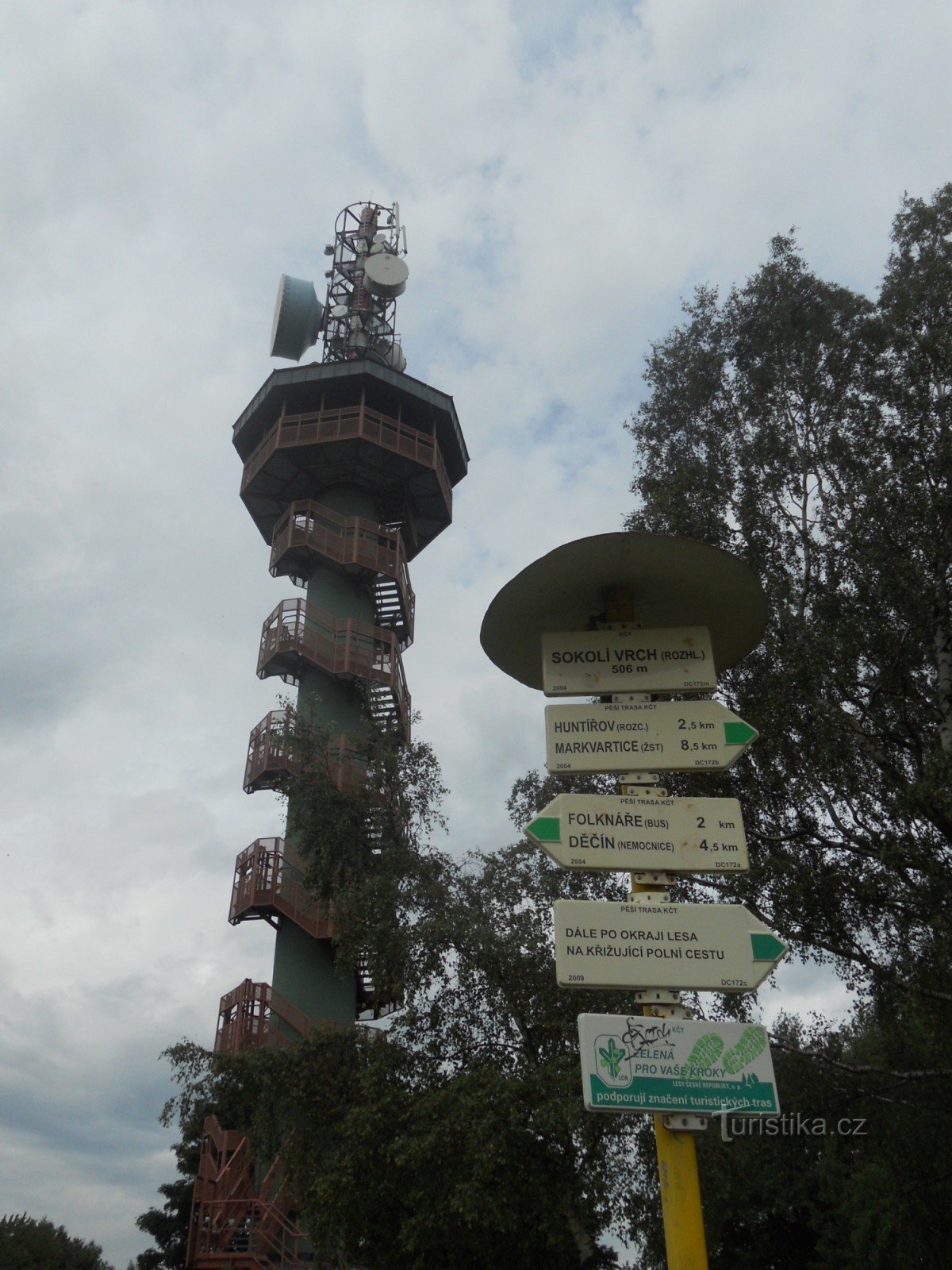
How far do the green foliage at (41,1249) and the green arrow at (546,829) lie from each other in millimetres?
43430

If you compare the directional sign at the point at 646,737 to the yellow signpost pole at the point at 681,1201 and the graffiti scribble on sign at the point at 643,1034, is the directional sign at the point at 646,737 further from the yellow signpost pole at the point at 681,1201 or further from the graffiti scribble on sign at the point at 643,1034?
the yellow signpost pole at the point at 681,1201

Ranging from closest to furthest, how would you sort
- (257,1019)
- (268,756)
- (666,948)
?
(666,948) < (257,1019) < (268,756)

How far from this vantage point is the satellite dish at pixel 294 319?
1387 inches

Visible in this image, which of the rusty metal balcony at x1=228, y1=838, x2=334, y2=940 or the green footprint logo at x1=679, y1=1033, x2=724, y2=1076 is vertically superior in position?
the rusty metal balcony at x1=228, y1=838, x2=334, y2=940

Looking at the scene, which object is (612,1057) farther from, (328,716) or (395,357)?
(395,357)

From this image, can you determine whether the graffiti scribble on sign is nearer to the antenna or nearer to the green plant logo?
the green plant logo

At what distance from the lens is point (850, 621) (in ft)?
49.2

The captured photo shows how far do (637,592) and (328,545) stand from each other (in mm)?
24579

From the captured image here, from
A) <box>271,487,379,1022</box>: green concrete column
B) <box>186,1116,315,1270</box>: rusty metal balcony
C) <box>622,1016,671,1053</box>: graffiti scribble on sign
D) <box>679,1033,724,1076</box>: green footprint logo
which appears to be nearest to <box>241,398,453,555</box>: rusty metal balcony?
<box>271,487,379,1022</box>: green concrete column

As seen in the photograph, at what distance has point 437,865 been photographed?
624 inches

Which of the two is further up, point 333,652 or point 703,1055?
point 333,652

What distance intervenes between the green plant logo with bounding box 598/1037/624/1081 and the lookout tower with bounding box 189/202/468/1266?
14.7 m

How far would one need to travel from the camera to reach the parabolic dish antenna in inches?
235

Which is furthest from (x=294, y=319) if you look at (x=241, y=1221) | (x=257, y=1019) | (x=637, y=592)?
(x=637, y=592)
